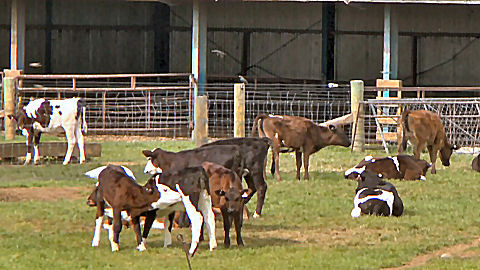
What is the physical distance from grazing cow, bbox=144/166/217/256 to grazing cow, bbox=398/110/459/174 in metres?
8.54

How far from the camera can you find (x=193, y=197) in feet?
39.2

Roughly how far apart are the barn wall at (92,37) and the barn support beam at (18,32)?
15.8ft

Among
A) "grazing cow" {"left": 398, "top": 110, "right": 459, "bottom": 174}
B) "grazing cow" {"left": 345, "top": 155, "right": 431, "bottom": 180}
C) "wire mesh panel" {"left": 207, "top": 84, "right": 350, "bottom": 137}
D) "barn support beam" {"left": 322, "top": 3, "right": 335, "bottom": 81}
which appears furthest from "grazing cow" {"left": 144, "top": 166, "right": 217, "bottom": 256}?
"barn support beam" {"left": 322, "top": 3, "right": 335, "bottom": 81}

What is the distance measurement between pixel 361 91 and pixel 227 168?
11366 mm

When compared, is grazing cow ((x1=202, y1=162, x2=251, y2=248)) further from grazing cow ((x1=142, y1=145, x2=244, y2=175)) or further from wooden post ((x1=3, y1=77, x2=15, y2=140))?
wooden post ((x1=3, y1=77, x2=15, y2=140))

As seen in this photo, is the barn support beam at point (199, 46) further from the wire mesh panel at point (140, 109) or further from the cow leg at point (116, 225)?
the cow leg at point (116, 225)

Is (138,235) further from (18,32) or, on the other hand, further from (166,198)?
(18,32)

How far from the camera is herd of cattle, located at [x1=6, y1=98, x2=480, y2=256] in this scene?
12.0m

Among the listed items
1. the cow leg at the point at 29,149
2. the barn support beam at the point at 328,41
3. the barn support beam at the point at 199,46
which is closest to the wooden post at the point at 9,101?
the cow leg at the point at 29,149

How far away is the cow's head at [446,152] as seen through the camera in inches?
821

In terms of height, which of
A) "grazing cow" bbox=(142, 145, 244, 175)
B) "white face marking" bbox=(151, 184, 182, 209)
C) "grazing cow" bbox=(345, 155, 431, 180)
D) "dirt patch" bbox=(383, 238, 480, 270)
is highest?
"grazing cow" bbox=(142, 145, 244, 175)

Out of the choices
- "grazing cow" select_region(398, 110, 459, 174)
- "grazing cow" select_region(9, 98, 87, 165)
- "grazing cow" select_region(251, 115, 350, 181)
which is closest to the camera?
"grazing cow" select_region(251, 115, 350, 181)

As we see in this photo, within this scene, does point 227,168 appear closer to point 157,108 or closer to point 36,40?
point 157,108

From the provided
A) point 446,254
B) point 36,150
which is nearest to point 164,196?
point 446,254
